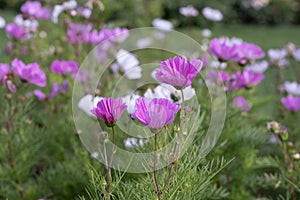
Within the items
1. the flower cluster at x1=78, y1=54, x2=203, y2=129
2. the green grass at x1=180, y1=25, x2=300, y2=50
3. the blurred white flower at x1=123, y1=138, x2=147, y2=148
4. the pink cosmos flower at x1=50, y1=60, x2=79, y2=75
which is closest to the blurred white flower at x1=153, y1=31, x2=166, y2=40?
the pink cosmos flower at x1=50, y1=60, x2=79, y2=75

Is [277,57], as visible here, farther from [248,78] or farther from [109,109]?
[109,109]

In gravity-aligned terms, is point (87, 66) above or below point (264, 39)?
above

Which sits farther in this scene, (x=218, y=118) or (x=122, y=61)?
(x=122, y=61)

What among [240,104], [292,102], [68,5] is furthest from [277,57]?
[68,5]

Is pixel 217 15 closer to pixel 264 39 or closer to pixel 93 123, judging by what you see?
pixel 93 123

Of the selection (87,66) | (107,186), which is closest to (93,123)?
(87,66)

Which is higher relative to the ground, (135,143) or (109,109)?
(109,109)

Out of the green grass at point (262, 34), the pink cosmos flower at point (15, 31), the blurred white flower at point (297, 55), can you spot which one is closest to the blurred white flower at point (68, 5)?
the pink cosmos flower at point (15, 31)

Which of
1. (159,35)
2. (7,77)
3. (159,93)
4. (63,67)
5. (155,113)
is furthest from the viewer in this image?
(159,35)

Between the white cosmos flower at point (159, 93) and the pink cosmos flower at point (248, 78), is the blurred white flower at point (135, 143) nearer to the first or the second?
the white cosmos flower at point (159, 93)
